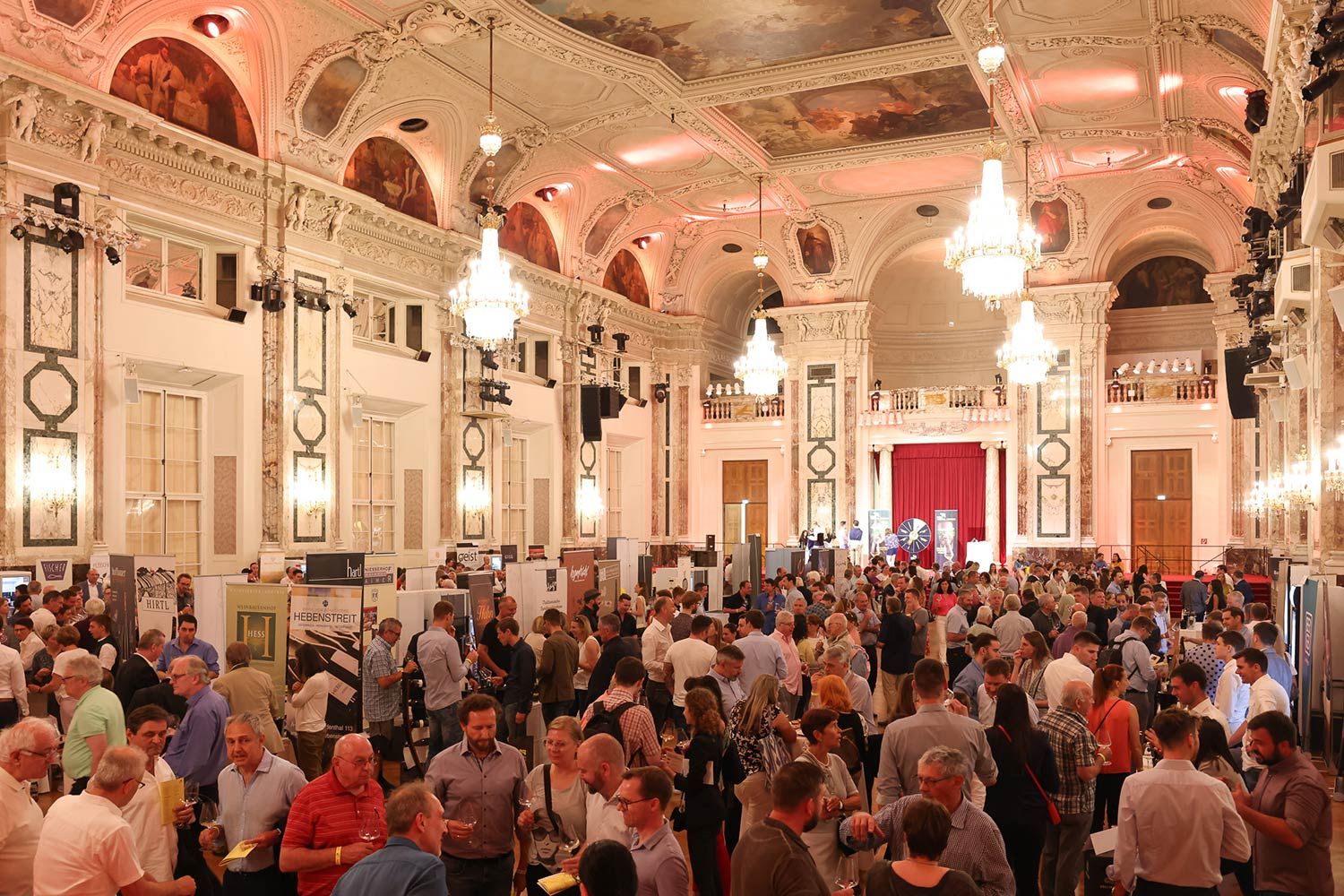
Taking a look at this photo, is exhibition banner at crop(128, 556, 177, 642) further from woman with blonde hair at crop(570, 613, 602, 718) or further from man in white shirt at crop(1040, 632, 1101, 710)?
man in white shirt at crop(1040, 632, 1101, 710)

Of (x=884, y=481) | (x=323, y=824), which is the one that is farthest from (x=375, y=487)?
(x=323, y=824)

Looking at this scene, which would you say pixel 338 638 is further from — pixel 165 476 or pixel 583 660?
pixel 165 476

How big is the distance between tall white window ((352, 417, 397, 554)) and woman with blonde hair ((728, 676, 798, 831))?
43.5 feet

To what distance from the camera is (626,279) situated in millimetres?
25547

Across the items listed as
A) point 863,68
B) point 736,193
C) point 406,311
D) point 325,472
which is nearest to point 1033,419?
point 736,193

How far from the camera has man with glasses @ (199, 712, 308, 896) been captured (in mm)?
4293

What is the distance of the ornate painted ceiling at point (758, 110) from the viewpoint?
14648mm

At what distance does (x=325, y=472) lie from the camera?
1611 cm

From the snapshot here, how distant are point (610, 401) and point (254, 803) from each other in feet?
62.5

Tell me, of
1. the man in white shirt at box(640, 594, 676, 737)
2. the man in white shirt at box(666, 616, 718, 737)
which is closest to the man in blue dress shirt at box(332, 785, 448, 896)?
the man in white shirt at box(666, 616, 718, 737)

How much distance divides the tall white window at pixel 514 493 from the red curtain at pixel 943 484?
28.8 feet

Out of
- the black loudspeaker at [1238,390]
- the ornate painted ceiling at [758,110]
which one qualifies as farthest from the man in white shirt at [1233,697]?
the black loudspeaker at [1238,390]

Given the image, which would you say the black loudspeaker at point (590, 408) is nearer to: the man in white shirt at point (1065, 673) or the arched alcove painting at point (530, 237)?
the arched alcove painting at point (530, 237)

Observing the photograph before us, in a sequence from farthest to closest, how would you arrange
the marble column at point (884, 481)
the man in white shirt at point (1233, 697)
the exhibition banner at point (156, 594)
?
→ the marble column at point (884, 481), the exhibition banner at point (156, 594), the man in white shirt at point (1233, 697)
